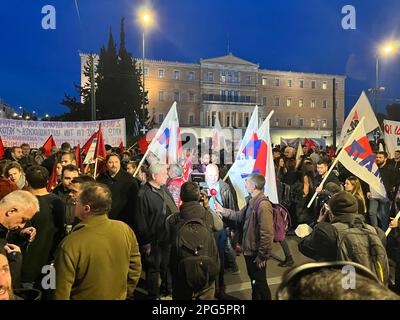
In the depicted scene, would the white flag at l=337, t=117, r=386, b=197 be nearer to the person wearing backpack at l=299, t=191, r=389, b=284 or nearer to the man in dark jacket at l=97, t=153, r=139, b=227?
the person wearing backpack at l=299, t=191, r=389, b=284

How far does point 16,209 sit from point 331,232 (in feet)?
7.97

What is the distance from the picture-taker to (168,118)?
7.25 metres

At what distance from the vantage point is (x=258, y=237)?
413cm

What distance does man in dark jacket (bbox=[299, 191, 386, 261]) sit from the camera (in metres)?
3.16

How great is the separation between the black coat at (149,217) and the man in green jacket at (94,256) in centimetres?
173

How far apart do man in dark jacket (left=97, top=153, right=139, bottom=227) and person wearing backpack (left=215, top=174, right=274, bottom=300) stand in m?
1.65

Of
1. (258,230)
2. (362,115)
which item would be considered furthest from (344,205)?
(362,115)

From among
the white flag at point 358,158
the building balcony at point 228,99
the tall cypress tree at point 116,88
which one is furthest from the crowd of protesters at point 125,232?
the building balcony at point 228,99

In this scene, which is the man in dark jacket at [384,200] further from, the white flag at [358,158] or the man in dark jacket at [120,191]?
the man in dark jacket at [120,191]

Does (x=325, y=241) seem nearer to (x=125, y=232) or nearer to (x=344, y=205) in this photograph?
(x=344, y=205)

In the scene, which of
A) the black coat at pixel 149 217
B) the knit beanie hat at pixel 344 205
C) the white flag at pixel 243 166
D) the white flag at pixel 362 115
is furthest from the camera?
the white flag at pixel 362 115

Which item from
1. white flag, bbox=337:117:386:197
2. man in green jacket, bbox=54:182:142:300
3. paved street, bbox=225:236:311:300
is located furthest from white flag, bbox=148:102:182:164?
man in green jacket, bbox=54:182:142:300

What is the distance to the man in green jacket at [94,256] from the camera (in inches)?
98.1
